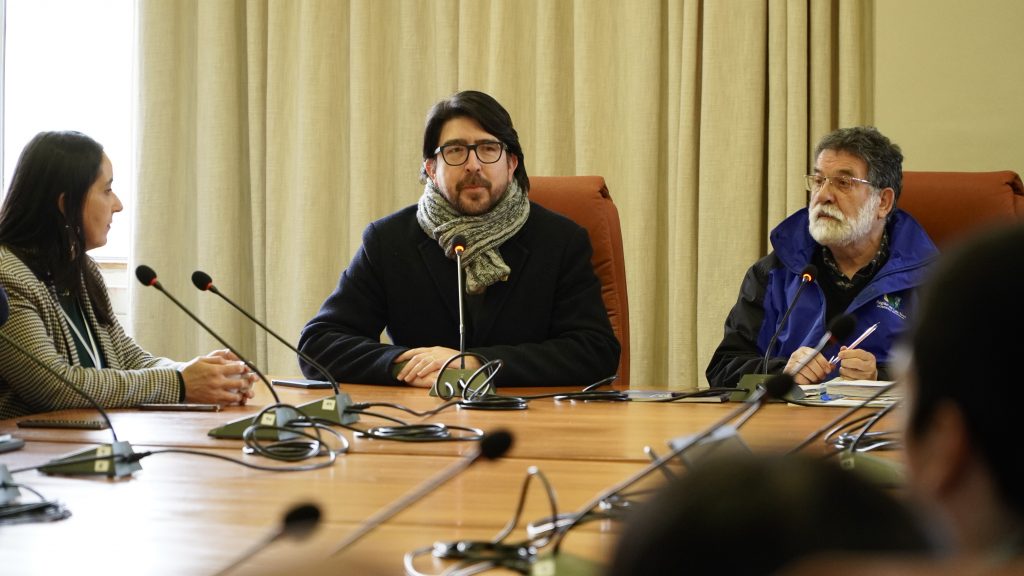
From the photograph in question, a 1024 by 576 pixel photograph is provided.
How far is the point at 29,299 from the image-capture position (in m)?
2.09

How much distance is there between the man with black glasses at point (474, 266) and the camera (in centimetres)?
279

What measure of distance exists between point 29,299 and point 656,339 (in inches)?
86.4

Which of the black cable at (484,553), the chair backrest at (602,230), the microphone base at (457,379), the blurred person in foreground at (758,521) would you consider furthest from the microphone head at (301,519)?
the chair backrest at (602,230)

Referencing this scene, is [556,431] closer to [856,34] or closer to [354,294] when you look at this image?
[354,294]

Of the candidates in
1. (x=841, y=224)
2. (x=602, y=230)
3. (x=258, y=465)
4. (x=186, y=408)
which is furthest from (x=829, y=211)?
(x=258, y=465)

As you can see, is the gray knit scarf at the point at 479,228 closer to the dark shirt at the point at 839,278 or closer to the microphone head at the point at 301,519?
the dark shirt at the point at 839,278

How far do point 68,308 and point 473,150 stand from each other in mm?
1103

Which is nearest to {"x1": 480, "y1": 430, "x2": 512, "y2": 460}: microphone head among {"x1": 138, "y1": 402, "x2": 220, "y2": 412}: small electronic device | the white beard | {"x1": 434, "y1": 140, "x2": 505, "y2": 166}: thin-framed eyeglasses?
{"x1": 138, "y1": 402, "x2": 220, "y2": 412}: small electronic device

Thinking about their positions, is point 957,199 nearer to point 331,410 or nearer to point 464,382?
point 464,382

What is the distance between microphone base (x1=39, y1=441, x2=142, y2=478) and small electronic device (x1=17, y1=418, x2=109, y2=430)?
1.36ft

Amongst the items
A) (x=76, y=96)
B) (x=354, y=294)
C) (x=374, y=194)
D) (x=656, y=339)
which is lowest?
(x=656, y=339)

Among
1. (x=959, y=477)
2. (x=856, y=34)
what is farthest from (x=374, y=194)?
(x=959, y=477)

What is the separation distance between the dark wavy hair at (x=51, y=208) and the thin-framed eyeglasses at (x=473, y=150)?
3.02 feet

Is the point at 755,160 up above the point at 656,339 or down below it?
above
